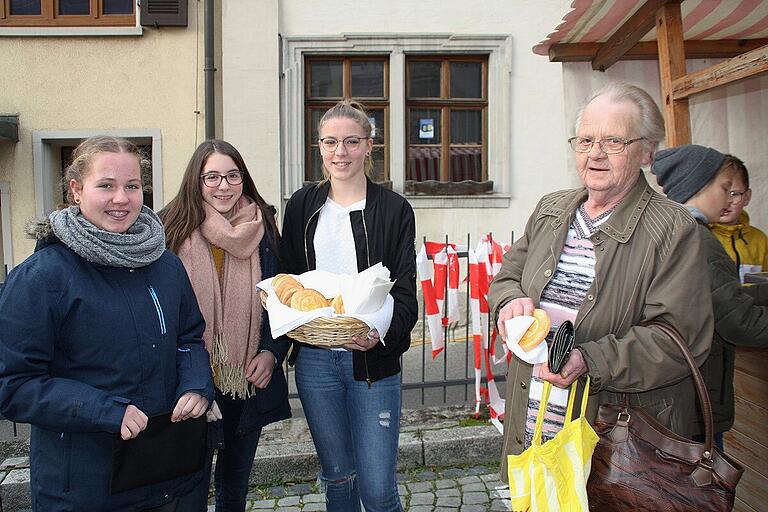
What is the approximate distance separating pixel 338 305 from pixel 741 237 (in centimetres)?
268

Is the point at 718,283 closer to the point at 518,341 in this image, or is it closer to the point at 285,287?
the point at 518,341

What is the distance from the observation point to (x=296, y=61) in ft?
29.6

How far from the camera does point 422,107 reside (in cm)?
953

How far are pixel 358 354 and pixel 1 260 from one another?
8.81 metres

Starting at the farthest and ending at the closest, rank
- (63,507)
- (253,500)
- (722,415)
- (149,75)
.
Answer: (149,75)
(253,500)
(722,415)
(63,507)

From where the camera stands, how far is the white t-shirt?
258 cm

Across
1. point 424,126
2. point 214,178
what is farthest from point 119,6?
point 214,178

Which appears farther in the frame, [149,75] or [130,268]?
[149,75]

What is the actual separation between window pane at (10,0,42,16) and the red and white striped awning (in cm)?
761

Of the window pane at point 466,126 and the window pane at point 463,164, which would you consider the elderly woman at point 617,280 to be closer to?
the window pane at point 463,164

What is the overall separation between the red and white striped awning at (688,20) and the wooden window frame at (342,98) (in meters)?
4.88

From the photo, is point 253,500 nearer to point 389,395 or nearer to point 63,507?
point 389,395

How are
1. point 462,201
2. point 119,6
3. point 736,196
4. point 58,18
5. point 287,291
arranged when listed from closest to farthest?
point 287,291 < point 736,196 < point 58,18 < point 119,6 < point 462,201

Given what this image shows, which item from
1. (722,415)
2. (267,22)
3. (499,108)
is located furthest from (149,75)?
(722,415)
